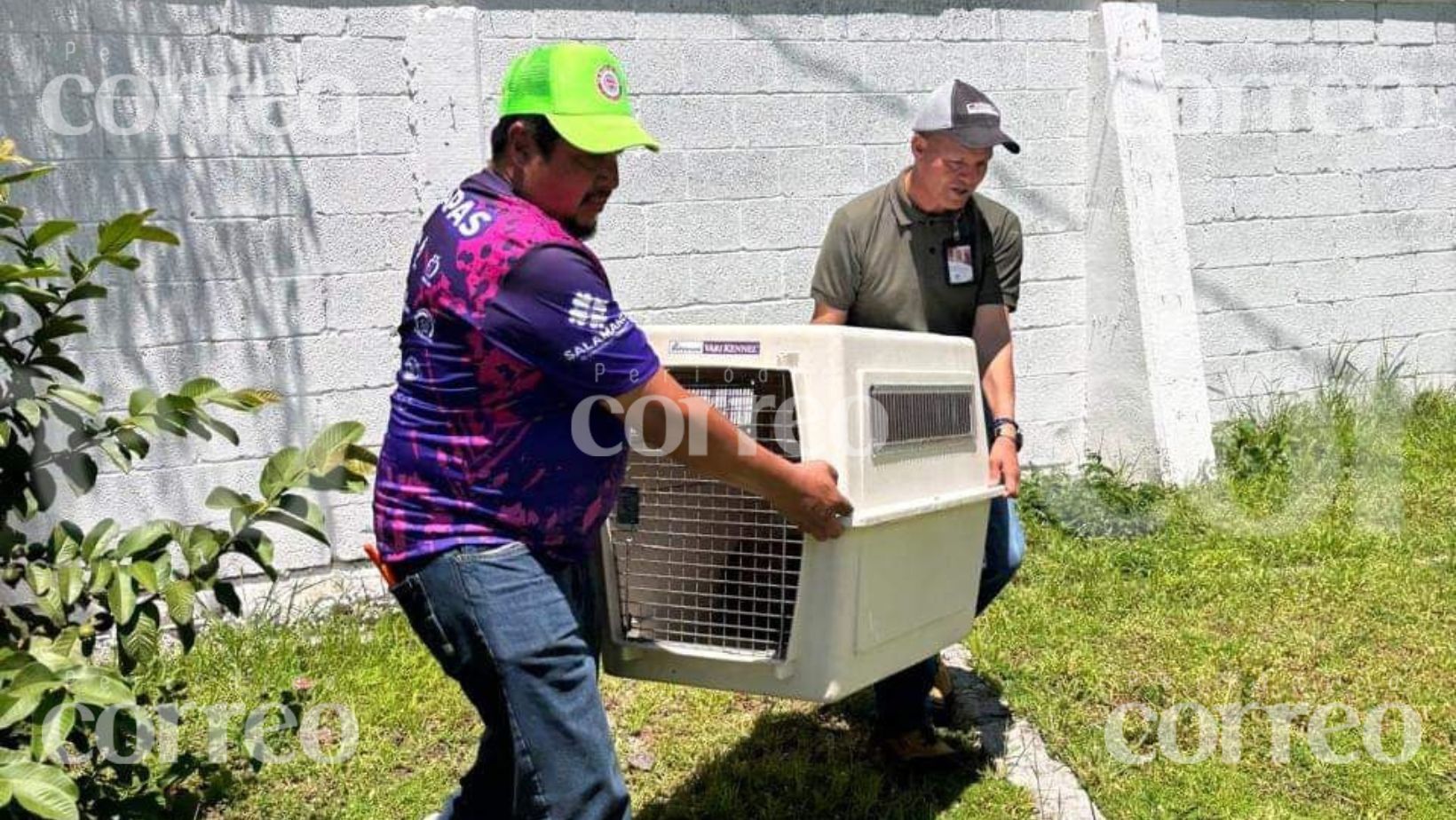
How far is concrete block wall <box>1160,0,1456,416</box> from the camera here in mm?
6734

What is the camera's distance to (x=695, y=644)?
3158 millimetres

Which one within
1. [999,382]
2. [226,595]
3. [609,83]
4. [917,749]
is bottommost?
[917,749]

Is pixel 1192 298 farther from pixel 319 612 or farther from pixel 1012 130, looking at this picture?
pixel 319 612

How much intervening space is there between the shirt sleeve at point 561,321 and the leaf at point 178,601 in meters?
0.73

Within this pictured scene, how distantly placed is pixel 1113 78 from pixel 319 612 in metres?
3.80

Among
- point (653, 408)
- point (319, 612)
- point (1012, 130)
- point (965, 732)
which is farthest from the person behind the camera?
point (1012, 130)

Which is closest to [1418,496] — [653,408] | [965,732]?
[965,732]

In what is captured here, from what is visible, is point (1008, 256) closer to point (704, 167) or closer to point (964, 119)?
point (964, 119)

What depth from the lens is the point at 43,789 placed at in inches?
84.4

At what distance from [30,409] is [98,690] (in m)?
0.62

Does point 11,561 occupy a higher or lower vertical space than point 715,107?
lower

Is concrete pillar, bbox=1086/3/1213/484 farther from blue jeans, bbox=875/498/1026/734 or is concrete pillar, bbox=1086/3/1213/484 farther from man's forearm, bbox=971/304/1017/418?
blue jeans, bbox=875/498/1026/734

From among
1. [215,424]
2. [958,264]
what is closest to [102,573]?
[215,424]

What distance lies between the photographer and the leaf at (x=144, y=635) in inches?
108
